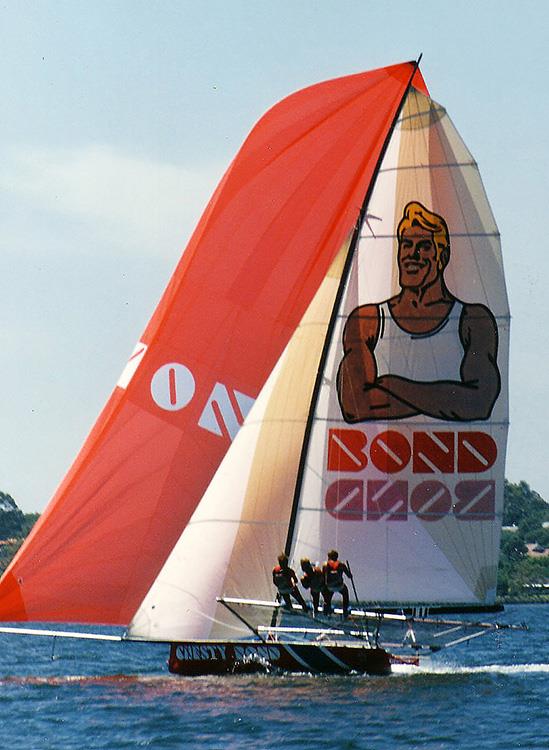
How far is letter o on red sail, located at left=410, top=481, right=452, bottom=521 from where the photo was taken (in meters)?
20.2

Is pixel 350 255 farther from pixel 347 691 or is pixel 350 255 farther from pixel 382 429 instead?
pixel 347 691

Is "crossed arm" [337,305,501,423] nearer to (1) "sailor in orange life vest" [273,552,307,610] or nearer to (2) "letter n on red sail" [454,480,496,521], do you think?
(2) "letter n on red sail" [454,480,496,521]

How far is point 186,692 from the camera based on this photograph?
1916 cm

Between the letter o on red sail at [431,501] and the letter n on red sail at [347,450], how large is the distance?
74cm

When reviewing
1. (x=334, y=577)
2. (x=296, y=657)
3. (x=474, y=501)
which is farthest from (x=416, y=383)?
(x=296, y=657)

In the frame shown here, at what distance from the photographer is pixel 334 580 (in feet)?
64.1

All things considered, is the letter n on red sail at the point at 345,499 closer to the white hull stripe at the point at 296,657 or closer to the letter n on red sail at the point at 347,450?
the letter n on red sail at the point at 347,450

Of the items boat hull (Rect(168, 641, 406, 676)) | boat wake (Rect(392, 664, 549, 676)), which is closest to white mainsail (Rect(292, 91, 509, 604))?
boat hull (Rect(168, 641, 406, 676))

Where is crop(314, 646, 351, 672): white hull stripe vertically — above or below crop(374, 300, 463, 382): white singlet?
below

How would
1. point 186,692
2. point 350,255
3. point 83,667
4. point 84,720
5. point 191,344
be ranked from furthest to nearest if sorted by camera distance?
point 83,667 → point 191,344 → point 350,255 → point 186,692 → point 84,720

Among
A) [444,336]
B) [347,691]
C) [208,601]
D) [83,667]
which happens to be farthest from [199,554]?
[83,667]

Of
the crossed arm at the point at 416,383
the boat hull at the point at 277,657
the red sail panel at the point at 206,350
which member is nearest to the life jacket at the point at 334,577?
the boat hull at the point at 277,657

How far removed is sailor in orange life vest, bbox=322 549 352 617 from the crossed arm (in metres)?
1.80

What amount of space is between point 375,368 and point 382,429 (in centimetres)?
75
